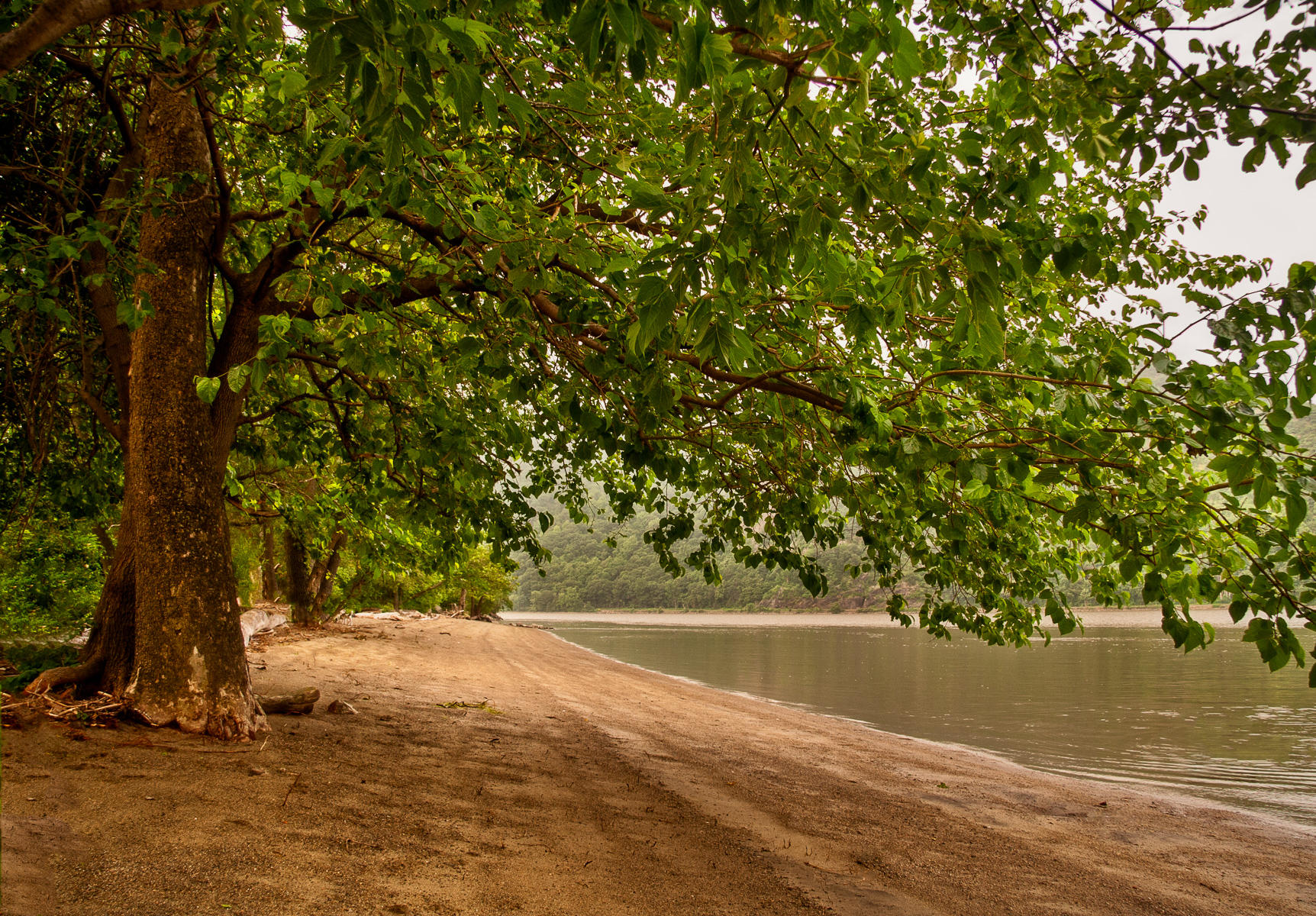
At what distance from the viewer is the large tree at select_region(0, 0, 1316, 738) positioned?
2.47 m

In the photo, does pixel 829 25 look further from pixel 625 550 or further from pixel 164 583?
pixel 625 550

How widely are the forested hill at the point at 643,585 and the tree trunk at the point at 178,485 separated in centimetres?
9118

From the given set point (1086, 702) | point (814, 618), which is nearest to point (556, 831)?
point (1086, 702)

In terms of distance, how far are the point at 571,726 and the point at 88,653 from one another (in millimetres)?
5594

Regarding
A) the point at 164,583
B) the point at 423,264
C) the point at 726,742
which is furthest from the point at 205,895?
the point at 726,742

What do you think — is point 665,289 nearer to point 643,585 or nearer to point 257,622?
point 257,622

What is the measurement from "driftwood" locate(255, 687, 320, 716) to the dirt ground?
0.51 feet

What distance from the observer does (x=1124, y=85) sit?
2.64 m

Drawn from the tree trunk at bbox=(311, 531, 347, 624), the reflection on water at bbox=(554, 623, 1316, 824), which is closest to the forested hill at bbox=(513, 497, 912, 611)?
the reflection on water at bbox=(554, 623, 1316, 824)

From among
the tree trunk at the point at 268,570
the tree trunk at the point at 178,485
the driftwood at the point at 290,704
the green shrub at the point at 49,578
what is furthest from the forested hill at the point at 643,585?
the tree trunk at the point at 178,485

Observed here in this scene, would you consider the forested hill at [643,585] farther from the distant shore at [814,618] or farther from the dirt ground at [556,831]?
the dirt ground at [556,831]

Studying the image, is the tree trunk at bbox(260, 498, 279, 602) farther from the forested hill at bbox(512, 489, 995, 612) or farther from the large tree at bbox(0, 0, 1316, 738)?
the forested hill at bbox(512, 489, 995, 612)

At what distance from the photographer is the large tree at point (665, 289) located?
2467 millimetres

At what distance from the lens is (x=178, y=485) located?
207 inches
